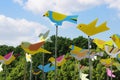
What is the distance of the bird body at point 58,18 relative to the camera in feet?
42.9

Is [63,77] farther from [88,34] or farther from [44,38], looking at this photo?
[88,34]

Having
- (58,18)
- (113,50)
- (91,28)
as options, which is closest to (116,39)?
(113,50)

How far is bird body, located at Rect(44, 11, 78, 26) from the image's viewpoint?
13086mm

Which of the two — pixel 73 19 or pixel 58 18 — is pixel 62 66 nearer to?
pixel 73 19

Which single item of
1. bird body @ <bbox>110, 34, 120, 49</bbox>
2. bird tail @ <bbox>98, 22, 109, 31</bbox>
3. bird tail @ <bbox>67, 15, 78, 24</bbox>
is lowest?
bird body @ <bbox>110, 34, 120, 49</bbox>

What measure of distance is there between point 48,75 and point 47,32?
27242 mm

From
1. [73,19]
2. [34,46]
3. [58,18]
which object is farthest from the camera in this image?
[34,46]

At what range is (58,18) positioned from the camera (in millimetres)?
13203

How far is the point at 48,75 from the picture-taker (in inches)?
1695

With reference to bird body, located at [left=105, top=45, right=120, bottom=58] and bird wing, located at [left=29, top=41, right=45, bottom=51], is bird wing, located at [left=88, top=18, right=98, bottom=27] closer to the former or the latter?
bird wing, located at [left=29, top=41, right=45, bottom=51]

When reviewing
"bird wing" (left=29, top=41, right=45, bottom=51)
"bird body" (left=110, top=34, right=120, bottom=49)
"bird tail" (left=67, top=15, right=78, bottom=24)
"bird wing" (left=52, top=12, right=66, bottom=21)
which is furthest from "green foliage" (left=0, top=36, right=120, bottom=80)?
"bird wing" (left=52, top=12, right=66, bottom=21)

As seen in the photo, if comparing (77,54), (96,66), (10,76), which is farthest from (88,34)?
(10,76)

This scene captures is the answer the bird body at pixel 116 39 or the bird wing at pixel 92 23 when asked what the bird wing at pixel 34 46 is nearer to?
the bird wing at pixel 92 23

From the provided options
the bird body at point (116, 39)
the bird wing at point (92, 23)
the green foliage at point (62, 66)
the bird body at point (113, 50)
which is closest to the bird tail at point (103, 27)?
the bird wing at point (92, 23)
